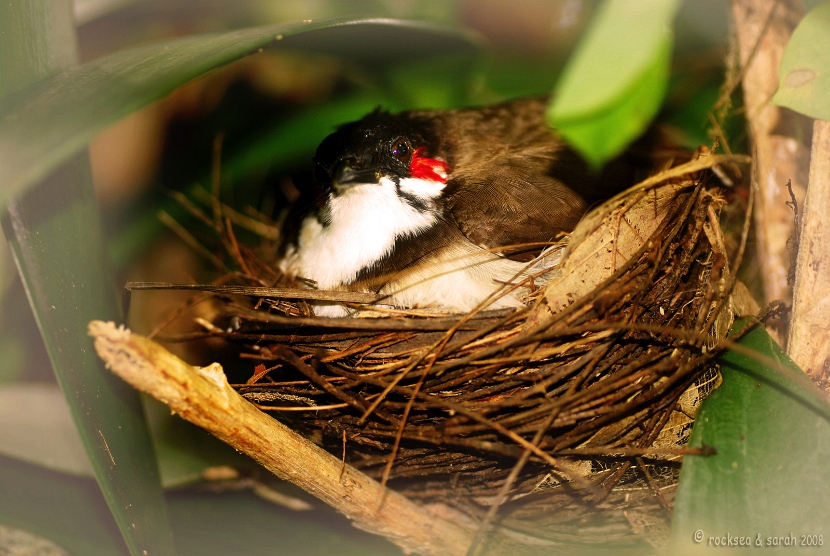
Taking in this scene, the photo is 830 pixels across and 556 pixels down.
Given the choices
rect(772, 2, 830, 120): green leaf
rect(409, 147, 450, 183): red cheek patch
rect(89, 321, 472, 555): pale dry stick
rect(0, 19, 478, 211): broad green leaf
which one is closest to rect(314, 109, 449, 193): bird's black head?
rect(409, 147, 450, 183): red cheek patch

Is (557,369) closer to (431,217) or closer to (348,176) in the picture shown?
(431,217)

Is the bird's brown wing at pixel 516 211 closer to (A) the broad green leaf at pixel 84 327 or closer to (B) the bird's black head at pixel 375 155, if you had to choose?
(B) the bird's black head at pixel 375 155

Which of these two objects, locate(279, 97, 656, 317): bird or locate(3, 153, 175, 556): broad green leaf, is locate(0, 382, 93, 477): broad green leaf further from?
locate(279, 97, 656, 317): bird

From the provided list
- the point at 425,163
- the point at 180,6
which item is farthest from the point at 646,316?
the point at 180,6

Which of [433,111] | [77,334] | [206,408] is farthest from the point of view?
[433,111]

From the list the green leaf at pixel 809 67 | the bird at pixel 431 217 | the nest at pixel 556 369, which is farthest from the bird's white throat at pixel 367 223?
the green leaf at pixel 809 67

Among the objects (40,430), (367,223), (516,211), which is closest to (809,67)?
(516,211)

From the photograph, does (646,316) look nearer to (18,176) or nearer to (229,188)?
(18,176)
